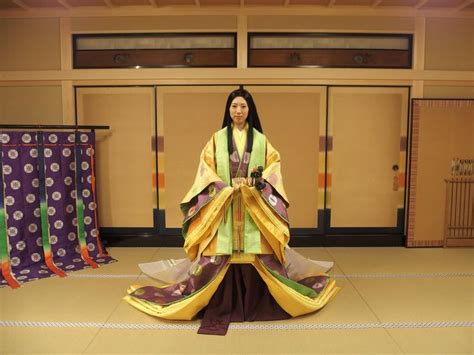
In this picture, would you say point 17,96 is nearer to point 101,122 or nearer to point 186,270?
point 101,122

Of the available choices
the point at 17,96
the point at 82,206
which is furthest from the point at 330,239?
the point at 17,96

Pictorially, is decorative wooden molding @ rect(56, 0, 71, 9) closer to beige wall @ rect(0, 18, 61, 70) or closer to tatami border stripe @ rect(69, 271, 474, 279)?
beige wall @ rect(0, 18, 61, 70)

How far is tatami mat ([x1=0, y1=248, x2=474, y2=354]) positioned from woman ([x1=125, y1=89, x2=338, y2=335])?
13 centimetres

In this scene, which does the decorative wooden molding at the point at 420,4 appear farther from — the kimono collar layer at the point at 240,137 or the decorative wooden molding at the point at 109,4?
the decorative wooden molding at the point at 109,4

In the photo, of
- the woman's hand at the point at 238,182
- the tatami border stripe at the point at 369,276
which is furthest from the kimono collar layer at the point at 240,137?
the tatami border stripe at the point at 369,276

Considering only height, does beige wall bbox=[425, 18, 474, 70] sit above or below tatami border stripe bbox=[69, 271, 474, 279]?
above

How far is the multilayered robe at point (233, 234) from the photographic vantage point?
266 centimetres

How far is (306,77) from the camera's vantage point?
4.28m

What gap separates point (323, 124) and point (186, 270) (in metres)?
2.32

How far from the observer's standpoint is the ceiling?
4105mm

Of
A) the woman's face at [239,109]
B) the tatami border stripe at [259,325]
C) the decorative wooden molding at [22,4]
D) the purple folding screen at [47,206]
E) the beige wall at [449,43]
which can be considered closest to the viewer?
the tatami border stripe at [259,325]

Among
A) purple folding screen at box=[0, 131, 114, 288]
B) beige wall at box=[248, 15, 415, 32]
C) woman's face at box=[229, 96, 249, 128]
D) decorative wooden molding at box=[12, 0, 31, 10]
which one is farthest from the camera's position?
beige wall at box=[248, 15, 415, 32]

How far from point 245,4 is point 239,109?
2.05 m

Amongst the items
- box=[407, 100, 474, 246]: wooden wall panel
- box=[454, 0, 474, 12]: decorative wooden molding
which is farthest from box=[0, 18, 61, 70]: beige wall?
box=[454, 0, 474, 12]: decorative wooden molding
